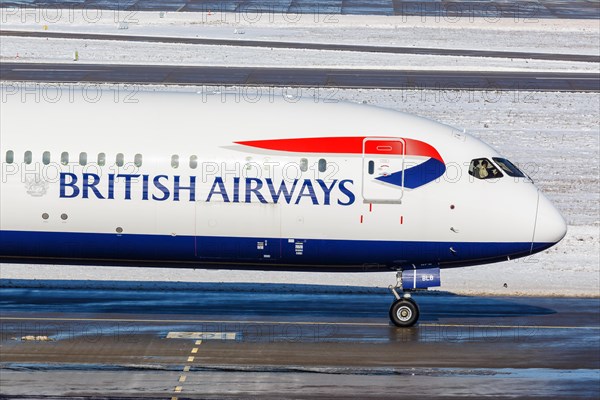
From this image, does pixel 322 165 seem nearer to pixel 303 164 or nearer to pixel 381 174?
pixel 303 164

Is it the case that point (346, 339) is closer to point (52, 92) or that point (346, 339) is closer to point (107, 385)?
point (107, 385)

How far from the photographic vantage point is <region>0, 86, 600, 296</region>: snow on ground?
3806 centimetres

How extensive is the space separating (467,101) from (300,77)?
9628 millimetres

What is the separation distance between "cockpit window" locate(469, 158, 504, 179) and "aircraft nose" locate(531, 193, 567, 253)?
1290 mm

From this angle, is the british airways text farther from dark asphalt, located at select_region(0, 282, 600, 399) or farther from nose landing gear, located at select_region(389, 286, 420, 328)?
nose landing gear, located at select_region(389, 286, 420, 328)

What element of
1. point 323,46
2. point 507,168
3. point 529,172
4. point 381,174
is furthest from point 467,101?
point 381,174

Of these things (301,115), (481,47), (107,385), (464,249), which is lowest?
(107,385)

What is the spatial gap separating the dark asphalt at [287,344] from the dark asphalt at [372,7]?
173ft

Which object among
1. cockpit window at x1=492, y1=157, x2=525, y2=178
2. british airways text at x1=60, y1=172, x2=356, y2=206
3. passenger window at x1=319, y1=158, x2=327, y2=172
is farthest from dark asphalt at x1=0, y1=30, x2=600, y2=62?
british airways text at x1=60, y1=172, x2=356, y2=206

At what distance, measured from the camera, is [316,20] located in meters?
84.8

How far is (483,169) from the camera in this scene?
31.8 meters

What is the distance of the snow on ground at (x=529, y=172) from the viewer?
125ft

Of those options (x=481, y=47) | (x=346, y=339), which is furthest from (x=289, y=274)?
(x=481, y=47)

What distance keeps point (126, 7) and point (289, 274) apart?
182 feet
